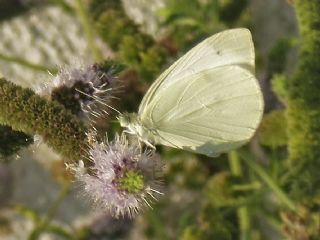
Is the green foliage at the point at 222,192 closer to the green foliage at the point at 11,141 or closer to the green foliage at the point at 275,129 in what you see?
the green foliage at the point at 275,129

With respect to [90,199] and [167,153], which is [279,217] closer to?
[167,153]

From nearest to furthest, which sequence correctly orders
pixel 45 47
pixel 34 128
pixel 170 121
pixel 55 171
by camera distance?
pixel 34 128 < pixel 170 121 < pixel 55 171 < pixel 45 47

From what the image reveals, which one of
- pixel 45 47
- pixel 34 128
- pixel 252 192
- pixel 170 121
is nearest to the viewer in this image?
pixel 34 128

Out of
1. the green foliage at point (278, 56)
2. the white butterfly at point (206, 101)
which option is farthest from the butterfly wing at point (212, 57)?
the green foliage at point (278, 56)

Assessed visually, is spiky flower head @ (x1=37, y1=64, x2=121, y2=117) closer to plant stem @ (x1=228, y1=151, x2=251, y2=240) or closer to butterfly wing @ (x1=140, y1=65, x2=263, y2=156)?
butterfly wing @ (x1=140, y1=65, x2=263, y2=156)

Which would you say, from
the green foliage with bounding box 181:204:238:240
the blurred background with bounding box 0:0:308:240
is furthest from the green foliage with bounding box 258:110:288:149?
the green foliage with bounding box 181:204:238:240

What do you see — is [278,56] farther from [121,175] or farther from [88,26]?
[121,175]

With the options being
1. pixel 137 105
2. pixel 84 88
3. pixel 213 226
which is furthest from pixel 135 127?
pixel 213 226

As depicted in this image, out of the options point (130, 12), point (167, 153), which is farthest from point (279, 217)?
point (130, 12)
